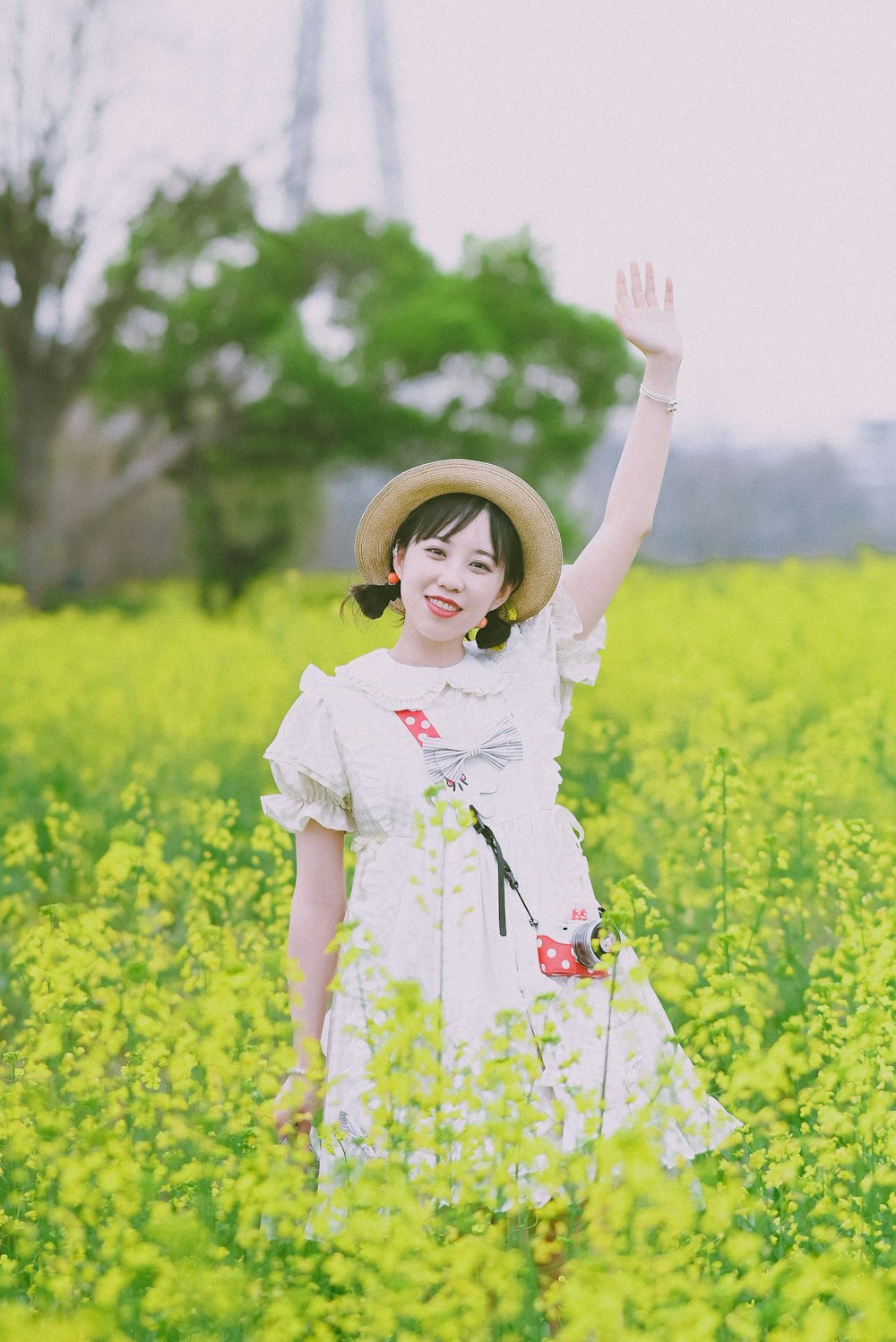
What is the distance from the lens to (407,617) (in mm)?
2572

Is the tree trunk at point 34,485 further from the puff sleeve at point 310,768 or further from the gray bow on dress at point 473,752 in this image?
the gray bow on dress at point 473,752

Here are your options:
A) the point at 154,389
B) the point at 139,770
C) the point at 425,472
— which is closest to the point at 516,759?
the point at 425,472

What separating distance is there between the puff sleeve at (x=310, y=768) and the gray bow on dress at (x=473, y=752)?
0.54 ft

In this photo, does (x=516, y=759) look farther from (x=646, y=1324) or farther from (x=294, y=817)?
(x=646, y=1324)

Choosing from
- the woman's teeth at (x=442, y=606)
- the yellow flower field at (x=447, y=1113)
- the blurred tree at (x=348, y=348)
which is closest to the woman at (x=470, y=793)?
the woman's teeth at (x=442, y=606)

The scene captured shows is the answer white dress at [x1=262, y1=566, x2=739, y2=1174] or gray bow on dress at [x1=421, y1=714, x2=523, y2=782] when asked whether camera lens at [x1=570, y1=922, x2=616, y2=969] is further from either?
gray bow on dress at [x1=421, y1=714, x2=523, y2=782]

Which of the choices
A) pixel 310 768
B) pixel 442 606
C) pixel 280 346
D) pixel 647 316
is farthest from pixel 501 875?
pixel 280 346

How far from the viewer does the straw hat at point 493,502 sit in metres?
2.54

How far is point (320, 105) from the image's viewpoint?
15.2 m

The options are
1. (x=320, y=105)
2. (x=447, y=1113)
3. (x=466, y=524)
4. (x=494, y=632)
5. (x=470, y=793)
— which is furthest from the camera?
(x=320, y=105)

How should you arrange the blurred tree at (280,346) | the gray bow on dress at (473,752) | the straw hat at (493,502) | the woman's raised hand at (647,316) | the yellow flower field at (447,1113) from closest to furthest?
the yellow flower field at (447,1113), the gray bow on dress at (473,752), the straw hat at (493,502), the woman's raised hand at (647,316), the blurred tree at (280,346)

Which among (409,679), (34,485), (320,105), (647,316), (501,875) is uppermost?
(320,105)

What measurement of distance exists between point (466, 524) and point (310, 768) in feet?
1.72

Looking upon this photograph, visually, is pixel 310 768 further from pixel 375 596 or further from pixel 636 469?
pixel 636 469
